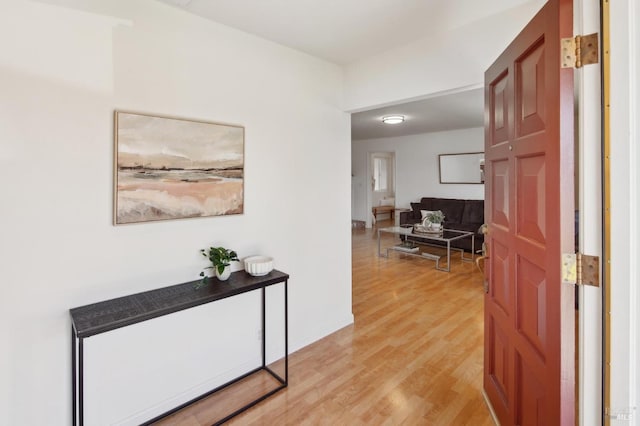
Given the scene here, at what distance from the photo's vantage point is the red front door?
3.63 ft

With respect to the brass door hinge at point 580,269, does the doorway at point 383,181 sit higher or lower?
higher

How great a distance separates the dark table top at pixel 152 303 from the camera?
152 cm

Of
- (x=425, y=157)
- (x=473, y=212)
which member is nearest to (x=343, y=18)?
(x=473, y=212)

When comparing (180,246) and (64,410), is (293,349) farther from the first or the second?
(64,410)

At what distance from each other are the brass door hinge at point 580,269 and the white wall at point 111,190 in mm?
1880

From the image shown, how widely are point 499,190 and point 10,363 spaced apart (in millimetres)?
2532

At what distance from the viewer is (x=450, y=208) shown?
23.3 feet

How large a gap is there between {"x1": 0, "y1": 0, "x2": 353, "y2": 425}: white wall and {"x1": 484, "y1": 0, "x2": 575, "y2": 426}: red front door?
1.50 meters

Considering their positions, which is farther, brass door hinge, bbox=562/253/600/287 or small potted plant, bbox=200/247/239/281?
small potted plant, bbox=200/247/239/281

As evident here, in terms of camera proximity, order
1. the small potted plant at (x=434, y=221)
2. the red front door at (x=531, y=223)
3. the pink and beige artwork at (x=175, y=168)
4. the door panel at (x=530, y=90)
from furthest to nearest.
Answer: the small potted plant at (x=434, y=221), the pink and beige artwork at (x=175, y=168), the door panel at (x=530, y=90), the red front door at (x=531, y=223)

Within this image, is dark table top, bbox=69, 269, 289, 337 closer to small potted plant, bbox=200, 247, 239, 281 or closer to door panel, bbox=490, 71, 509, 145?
small potted plant, bbox=200, 247, 239, 281

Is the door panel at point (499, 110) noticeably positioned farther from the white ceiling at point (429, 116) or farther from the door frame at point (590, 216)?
the white ceiling at point (429, 116)

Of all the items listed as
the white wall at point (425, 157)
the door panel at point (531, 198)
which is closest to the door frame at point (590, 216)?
the door panel at point (531, 198)

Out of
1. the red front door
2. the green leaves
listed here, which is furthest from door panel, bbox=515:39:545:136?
the green leaves
